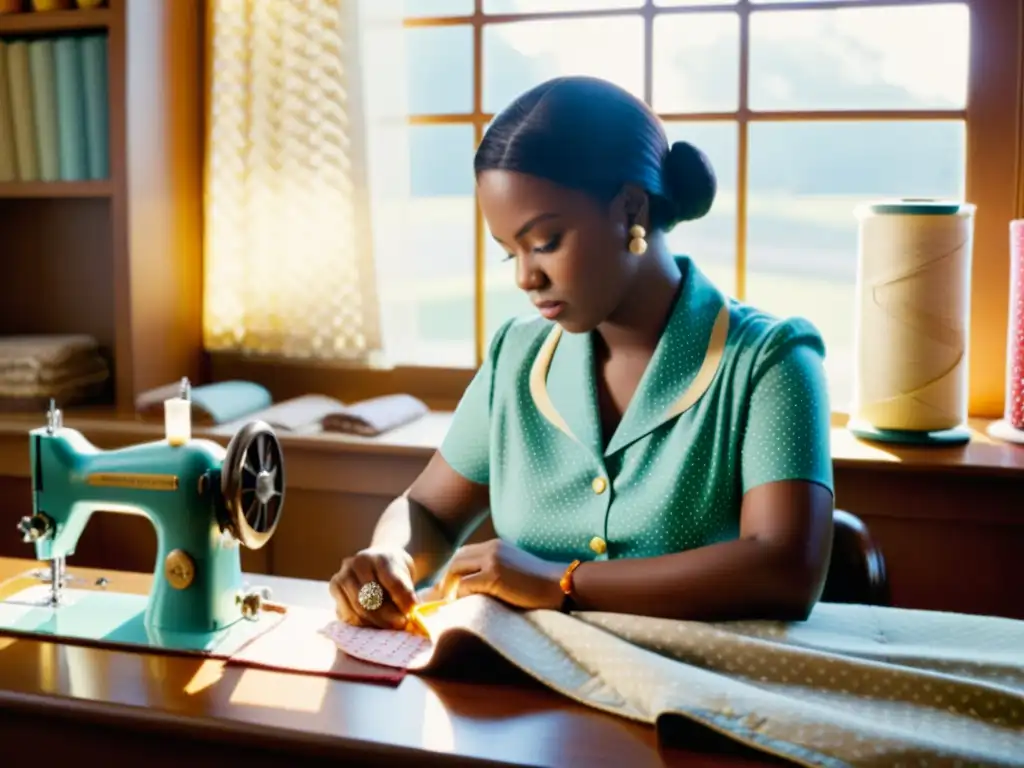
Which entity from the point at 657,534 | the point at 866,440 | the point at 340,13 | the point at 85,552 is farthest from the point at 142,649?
the point at 340,13

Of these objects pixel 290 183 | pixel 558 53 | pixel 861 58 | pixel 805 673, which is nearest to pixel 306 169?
pixel 290 183

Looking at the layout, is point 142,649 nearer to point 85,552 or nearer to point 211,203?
point 85,552

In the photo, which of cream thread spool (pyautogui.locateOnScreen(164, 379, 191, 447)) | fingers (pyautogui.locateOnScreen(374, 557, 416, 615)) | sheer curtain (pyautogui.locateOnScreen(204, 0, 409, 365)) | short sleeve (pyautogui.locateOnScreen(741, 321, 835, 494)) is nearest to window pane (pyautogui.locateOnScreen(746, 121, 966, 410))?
sheer curtain (pyautogui.locateOnScreen(204, 0, 409, 365))

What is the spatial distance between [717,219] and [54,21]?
147 cm

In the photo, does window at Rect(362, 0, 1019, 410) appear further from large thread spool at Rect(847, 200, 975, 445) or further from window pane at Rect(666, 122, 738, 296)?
large thread spool at Rect(847, 200, 975, 445)

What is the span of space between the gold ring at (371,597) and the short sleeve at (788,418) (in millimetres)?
473

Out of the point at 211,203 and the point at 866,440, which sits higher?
the point at 211,203

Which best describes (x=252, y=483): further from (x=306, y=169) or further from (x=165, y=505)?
(x=306, y=169)

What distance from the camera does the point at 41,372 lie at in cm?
256

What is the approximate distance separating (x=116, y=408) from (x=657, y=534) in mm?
1558

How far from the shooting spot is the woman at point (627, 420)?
4.60ft

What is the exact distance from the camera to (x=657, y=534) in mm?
1532

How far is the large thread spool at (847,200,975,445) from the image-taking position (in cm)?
211

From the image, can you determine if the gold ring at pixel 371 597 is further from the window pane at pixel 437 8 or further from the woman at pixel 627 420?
the window pane at pixel 437 8
